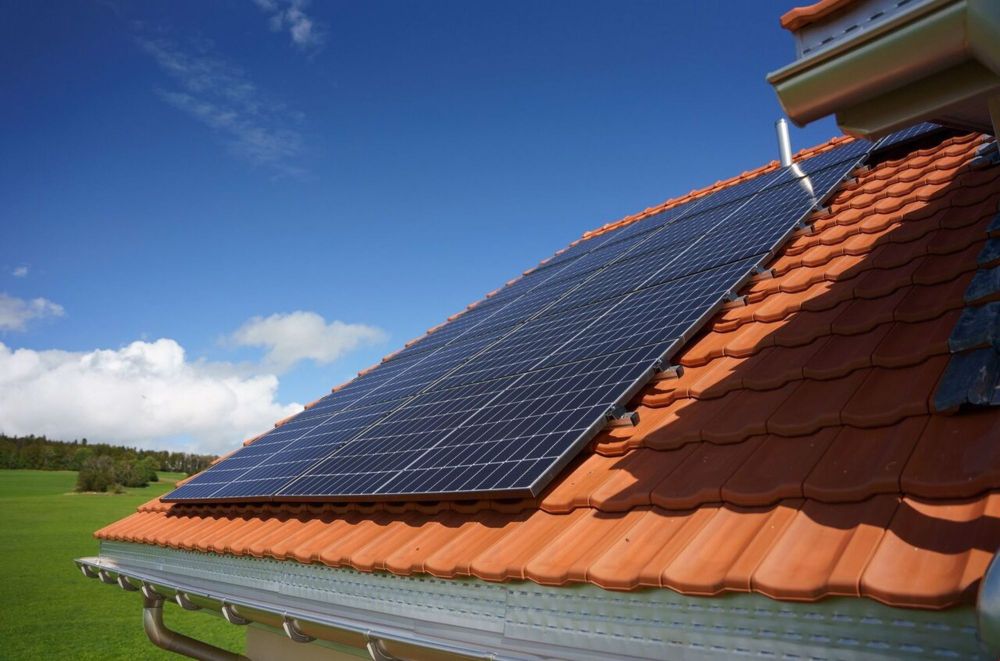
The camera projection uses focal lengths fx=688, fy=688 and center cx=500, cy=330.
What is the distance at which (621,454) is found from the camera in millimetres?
3855

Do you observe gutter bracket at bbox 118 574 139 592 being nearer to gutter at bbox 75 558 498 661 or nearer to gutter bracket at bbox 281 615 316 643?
gutter at bbox 75 558 498 661

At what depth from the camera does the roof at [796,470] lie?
2211 millimetres

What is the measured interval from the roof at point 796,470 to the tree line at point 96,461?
266ft

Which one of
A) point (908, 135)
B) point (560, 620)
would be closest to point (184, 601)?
point (560, 620)

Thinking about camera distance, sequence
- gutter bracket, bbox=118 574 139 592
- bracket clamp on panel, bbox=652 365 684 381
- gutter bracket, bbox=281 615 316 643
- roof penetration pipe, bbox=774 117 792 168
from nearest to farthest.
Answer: bracket clamp on panel, bbox=652 365 684 381 → gutter bracket, bbox=281 615 316 643 → gutter bracket, bbox=118 574 139 592 → roof penetration pipe, bbox=774 117 792 168

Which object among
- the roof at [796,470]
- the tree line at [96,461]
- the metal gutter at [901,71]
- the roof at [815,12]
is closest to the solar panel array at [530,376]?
the roof at [796,470]

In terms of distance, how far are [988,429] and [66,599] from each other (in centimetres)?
4190

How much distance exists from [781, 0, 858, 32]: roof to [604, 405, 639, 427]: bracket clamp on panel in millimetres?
2416

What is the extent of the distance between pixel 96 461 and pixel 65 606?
59.1 m

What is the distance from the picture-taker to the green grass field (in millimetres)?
26719

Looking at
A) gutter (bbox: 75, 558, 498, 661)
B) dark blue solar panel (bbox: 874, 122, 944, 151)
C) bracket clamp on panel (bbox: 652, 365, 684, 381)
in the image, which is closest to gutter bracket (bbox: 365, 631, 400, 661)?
gutter (bbox: 75, 558, 498, 661)

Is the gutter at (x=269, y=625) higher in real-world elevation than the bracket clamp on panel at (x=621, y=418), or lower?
lower

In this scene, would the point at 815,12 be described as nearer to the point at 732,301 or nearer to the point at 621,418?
the point at 621,418

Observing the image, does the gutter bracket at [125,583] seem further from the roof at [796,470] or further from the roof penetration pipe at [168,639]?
the roof at [796,470]
